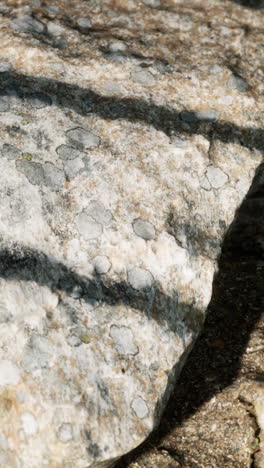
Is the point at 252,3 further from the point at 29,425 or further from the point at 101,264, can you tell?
the point at 29,425

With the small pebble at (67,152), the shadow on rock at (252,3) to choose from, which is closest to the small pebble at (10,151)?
Result: the small pebble at (67,152)

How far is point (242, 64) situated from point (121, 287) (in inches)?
73.1

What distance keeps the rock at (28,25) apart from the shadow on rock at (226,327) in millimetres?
1658

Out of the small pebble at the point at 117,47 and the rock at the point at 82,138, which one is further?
the small pebble at the point at 117,47

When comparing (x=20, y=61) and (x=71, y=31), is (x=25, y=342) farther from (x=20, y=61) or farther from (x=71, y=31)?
(x=71, y=31)

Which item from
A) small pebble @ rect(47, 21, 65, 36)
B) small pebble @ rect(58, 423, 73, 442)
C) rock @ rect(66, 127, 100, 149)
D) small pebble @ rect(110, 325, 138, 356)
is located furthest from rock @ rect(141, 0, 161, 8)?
small pebble @ rect(58, 423, 73, 442)

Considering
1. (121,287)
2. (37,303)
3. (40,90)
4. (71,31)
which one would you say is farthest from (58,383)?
(71,31)

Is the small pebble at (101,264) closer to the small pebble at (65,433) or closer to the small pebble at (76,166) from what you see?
the small pebble at (76,166)

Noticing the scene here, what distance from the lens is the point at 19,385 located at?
281cm

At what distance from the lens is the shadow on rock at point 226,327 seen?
11.6 ft

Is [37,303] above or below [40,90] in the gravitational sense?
below

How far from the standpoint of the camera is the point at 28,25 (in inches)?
157

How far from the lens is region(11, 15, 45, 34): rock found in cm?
395

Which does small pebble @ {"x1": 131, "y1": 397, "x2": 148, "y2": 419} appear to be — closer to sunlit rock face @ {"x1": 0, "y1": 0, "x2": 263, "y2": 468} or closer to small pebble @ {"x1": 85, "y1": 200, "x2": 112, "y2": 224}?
sunlit rock face @ {"x1": 0, "y1": 0, "x2": 263, "y2": 468}
